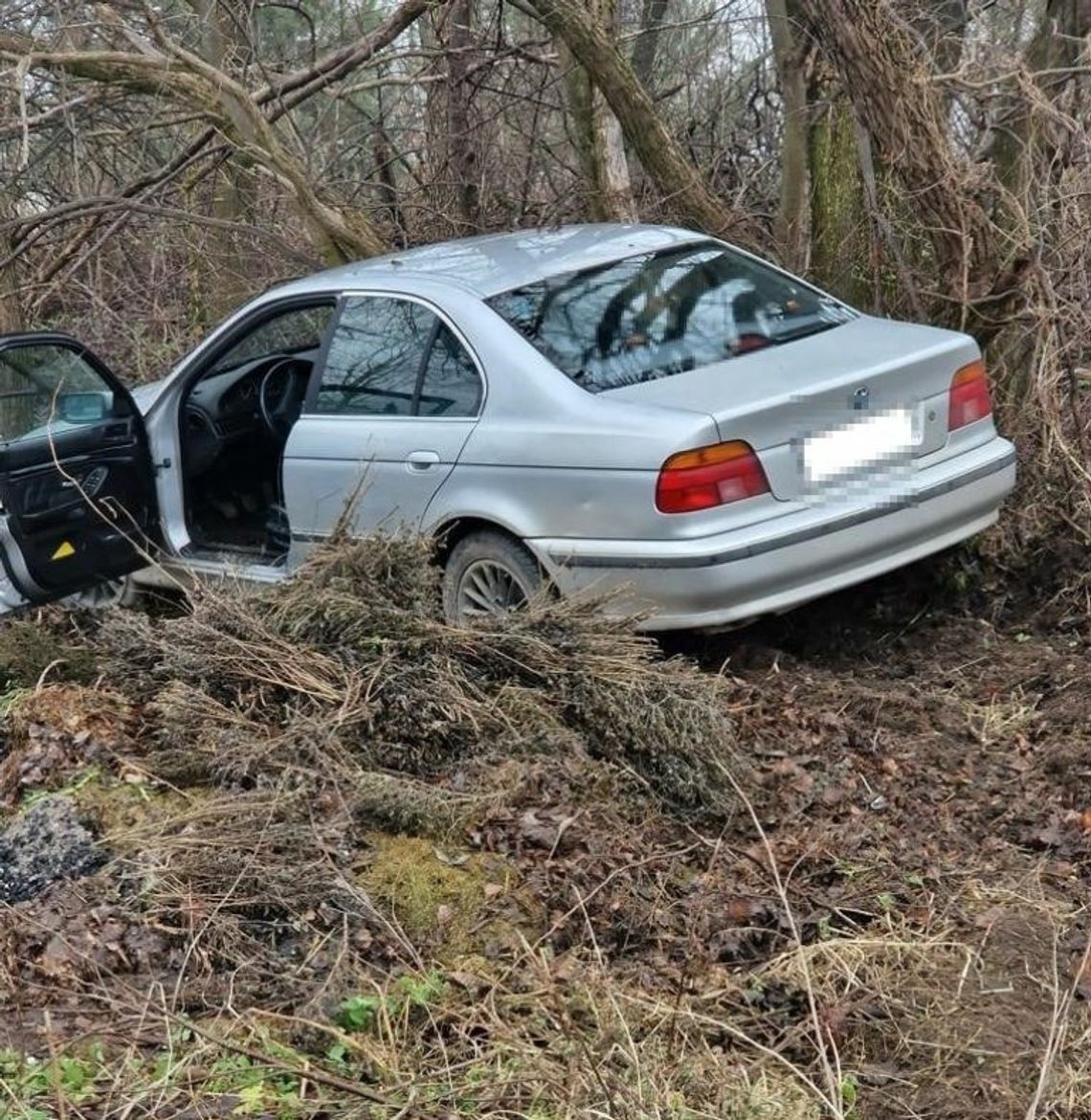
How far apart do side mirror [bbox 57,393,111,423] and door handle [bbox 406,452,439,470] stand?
4.85 ft

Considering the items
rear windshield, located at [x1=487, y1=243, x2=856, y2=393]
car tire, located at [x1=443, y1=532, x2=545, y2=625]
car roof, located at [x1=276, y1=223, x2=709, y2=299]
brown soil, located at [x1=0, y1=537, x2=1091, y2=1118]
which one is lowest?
brown soil, located at [x1=0, y1=537, x2=1091, y2=1118]

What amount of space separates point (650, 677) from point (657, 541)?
53 centimetres

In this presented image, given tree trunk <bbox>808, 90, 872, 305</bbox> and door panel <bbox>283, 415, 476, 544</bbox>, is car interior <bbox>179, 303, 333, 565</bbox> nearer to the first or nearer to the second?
door panel <bbox>283, 415, 476, 544</bbox>

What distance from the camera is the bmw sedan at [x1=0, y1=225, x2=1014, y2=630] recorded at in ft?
16.3

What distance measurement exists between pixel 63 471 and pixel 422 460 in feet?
4.95

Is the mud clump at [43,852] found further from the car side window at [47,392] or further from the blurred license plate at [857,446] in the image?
the blurred license plate at [857,446]

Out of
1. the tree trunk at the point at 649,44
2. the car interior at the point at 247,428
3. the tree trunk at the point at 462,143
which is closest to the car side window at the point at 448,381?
the car interior at the point at 247,428

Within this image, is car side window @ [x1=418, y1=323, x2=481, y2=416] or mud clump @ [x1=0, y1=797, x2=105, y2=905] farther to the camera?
car side window @ [x1=418, y1=323, x2=481, y2=416]

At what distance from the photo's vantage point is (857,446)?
5.11 meters

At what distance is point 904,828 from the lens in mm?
4262

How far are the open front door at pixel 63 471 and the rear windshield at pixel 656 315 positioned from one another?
1809 millimetres

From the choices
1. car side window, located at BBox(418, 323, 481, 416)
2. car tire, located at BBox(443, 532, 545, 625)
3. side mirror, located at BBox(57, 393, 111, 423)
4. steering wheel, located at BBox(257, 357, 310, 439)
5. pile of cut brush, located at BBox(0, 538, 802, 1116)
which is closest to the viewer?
pile of cut brush, located at BBox(0, 538, 802, 1116)

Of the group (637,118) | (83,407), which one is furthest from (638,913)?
(637,118)

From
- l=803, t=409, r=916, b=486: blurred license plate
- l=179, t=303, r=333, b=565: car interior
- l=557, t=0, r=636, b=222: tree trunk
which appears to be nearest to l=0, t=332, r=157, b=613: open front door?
l=179, t=303, r=333, b=565: car interior
